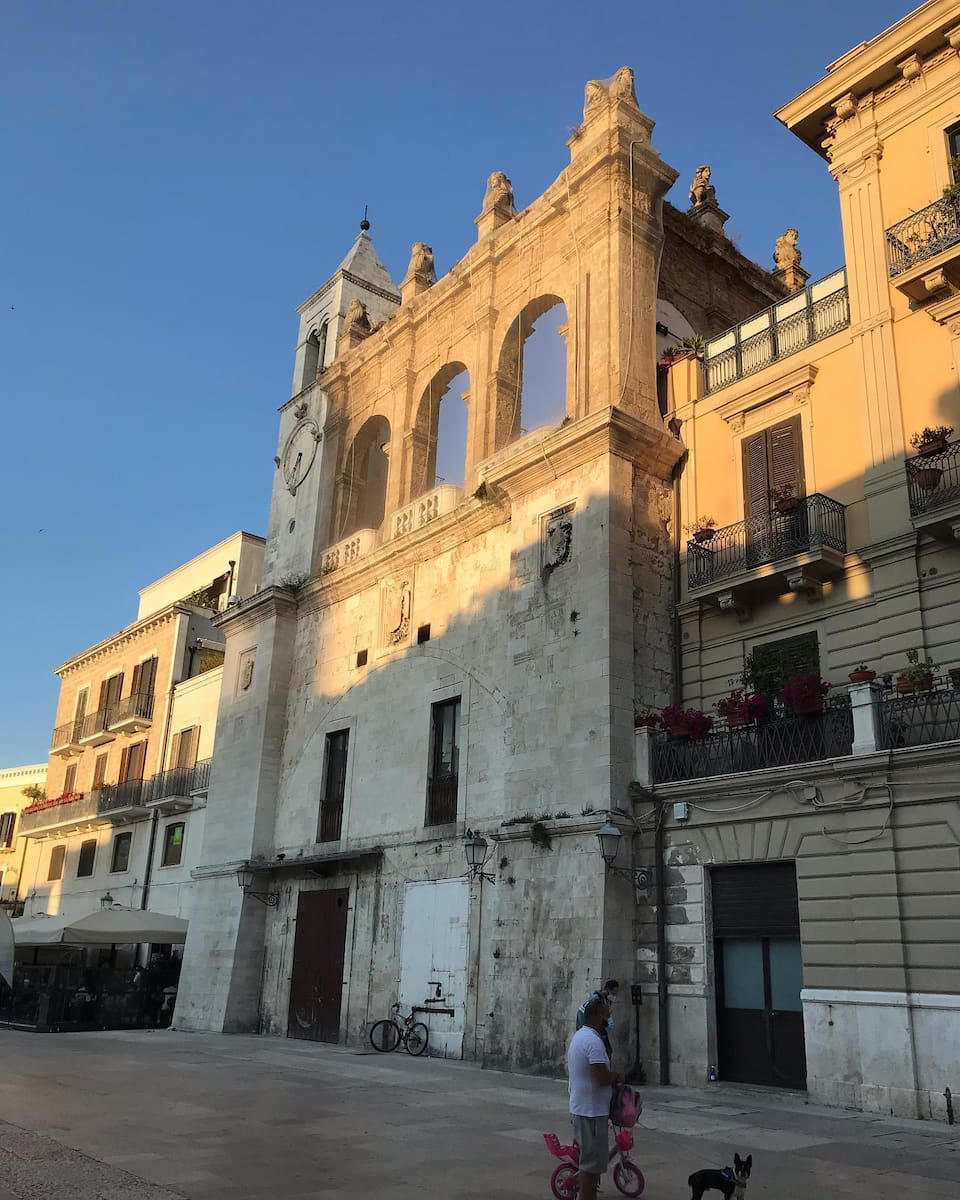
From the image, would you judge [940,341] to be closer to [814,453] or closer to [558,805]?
[814,453]

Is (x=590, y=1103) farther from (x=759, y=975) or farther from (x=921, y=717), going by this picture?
(x=759, y=975)

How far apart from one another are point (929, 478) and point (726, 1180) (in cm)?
1097

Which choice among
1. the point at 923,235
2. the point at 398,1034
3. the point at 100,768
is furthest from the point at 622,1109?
the point at 100,768

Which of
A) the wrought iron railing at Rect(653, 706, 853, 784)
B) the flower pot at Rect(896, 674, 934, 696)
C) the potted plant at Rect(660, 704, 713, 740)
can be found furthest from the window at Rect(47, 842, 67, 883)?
the flower pot at Rect(896, 674, 934, 696)

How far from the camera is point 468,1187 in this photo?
8180 millimetres

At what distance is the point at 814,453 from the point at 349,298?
18013 millimetres

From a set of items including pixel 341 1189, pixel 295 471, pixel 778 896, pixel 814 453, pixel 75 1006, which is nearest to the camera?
pixel 341 1189

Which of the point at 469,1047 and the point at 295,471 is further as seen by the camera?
the point at 295,471

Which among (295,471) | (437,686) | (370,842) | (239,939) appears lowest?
(239,939)

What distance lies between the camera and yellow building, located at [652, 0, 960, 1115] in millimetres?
13500

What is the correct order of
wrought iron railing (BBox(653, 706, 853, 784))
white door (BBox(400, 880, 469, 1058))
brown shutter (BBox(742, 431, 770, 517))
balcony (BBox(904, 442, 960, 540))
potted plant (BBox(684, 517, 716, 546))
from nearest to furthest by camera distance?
1. balcony (BBox(904, 442, 960, 540))
2. wrought iron railing (BBox(653, 706, 853, 784))
3. brown shutter (BBox(742, 431, 770, 517))
4. potted plant (BBox(684, 517, 716, 546))
5. white door (BBox(400, 880, 469, 1058))

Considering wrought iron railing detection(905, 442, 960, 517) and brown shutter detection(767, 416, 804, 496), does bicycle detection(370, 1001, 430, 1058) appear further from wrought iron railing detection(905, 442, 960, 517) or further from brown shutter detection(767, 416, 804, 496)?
wrought iron railing detection(905, 442, 960, 517)

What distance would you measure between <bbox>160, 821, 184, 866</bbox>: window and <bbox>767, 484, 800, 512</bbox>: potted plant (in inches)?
882

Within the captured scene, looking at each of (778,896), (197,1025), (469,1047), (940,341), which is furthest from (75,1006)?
(940,341)
